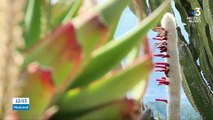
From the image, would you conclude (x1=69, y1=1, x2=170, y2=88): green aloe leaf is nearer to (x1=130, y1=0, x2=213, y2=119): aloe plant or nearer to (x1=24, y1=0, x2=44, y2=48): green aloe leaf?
(x1=24, y1=0, x2=44, y2=48): green aloe leaf

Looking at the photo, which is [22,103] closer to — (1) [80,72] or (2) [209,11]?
(1) [80,72]

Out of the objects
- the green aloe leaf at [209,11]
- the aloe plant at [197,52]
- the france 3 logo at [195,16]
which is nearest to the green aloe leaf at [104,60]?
the aloe plant at [197,52]

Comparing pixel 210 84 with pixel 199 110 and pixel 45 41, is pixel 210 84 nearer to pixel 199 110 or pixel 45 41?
pixel 199 110

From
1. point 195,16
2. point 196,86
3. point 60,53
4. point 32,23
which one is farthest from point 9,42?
point 195,16

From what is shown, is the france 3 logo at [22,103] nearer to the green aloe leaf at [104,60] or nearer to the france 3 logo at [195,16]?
the green aloe leaf at [104,60]

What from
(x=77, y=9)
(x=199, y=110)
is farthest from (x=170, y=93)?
(x=199, y=110)
